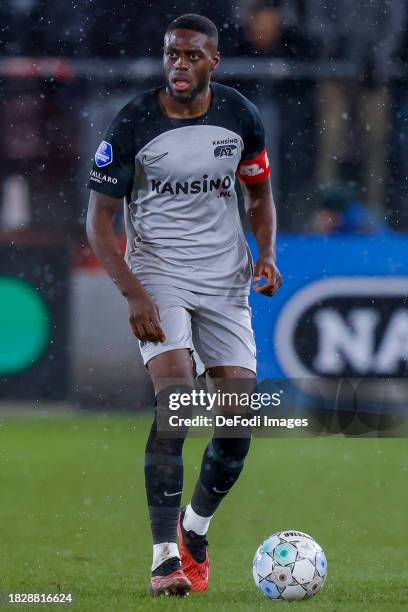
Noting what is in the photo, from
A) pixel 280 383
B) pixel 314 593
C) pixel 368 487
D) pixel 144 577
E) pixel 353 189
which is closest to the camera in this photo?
pixel 314 593

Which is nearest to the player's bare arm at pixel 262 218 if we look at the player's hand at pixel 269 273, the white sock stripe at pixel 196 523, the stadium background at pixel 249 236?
the player's hand at pixel 269 273

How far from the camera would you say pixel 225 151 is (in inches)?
184

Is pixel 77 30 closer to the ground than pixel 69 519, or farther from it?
farther from it

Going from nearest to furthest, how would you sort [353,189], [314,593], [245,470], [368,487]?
1. [314,593]
2. [368,487]
3. [245,470]
4. [353,189]

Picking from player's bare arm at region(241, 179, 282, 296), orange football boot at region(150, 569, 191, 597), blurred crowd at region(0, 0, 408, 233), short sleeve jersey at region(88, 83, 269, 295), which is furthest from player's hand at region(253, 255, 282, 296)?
blurred crowd at region(0, 0, 408, 233)

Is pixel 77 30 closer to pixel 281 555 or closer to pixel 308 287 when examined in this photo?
pixel 308 287

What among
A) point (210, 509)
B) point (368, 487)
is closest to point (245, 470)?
point (368, 487)

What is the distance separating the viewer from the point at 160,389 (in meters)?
4.41

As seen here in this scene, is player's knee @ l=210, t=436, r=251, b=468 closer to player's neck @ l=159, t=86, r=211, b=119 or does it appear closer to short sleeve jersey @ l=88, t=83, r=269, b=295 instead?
short sleeve jersey @ l=88, t=83, r=269, b=295

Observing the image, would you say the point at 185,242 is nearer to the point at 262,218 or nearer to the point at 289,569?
the point at 262,218

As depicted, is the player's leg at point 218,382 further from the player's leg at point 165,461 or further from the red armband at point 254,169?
the red armband at point 254,169

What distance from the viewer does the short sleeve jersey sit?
14.9 ft

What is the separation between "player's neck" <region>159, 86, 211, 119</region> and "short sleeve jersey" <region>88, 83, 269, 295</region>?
0.8 inches

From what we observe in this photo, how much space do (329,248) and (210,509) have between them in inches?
179
